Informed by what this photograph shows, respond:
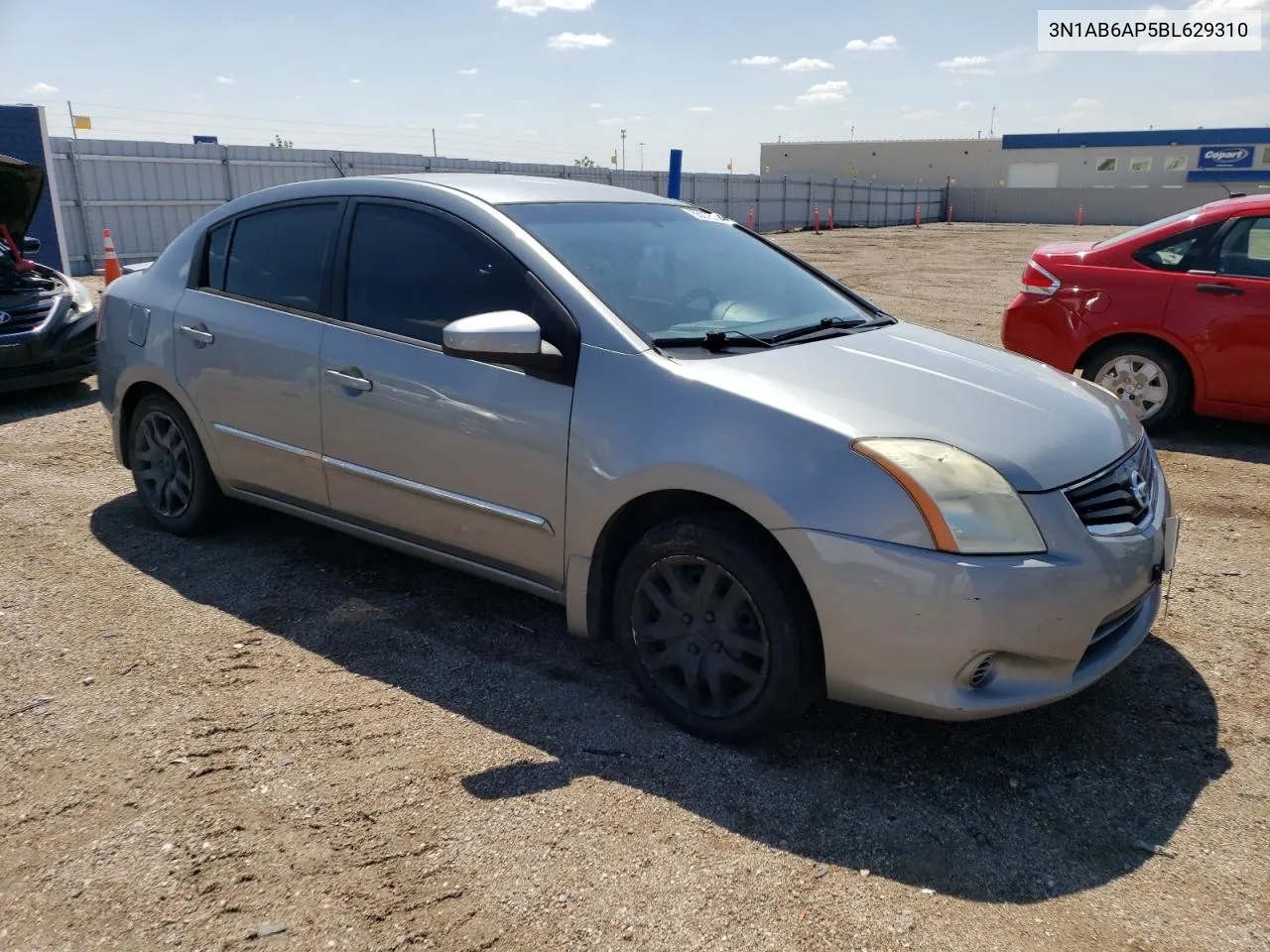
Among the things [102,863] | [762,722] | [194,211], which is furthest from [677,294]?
[194,211]

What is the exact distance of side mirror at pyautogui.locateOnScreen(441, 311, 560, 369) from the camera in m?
3.03

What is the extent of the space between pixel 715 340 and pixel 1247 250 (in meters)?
4.84

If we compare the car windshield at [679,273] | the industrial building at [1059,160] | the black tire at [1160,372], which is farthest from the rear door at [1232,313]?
the industrial building at [1059,160]

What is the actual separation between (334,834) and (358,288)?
206 cm

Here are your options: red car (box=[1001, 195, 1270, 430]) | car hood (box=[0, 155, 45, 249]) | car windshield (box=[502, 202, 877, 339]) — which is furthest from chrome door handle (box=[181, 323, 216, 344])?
red car (box=[1001, 195, 1270, 430])

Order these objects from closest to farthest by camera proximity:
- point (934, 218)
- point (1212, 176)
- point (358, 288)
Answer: point (358, 288) < point (934, 218) < point (1212, 176)

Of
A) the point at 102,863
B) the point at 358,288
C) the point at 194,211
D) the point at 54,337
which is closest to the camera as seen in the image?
the point at 102,863

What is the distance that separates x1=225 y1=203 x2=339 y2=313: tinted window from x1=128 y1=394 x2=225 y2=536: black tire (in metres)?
0.72

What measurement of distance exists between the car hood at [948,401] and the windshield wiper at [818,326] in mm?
89

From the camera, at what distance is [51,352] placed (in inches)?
290

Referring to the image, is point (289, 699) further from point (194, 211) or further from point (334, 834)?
point (194, 211)

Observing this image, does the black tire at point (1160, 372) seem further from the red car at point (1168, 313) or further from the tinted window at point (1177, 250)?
the tinted window at point (1177, 250)

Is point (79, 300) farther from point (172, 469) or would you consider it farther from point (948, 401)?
point (948, 401)

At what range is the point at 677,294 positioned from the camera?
350cm
